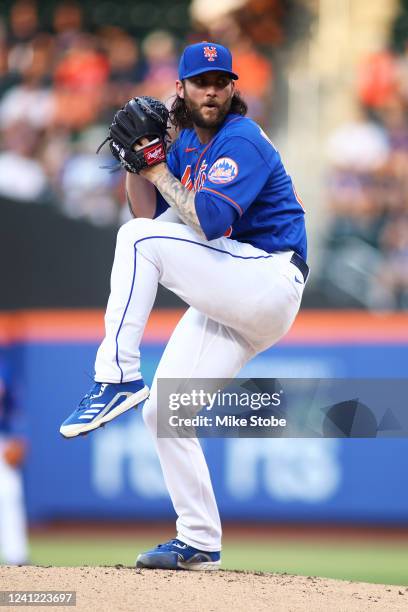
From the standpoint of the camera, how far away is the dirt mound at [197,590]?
13.8 feet

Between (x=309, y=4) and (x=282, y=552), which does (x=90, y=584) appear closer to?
(x=282, y=552)

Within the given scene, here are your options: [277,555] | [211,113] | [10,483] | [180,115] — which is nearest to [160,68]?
[10,483]

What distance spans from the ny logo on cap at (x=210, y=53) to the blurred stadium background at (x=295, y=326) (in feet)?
14.0

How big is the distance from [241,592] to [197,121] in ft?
6.08

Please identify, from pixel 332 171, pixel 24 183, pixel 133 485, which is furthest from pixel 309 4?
pixel 133 485

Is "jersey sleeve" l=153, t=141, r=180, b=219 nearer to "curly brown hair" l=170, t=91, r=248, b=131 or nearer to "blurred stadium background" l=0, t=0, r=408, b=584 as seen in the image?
"curly brown hair" l=170, t=91, r=248, b=131

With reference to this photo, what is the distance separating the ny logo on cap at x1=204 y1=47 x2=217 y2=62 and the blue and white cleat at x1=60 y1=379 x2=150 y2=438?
127cm

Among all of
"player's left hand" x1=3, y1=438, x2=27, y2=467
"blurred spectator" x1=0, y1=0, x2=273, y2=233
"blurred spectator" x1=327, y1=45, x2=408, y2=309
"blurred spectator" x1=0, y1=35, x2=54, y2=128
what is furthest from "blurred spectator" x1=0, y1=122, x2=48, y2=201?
"blurred spectator" x1=327, y1=45, x2=408, y2=309

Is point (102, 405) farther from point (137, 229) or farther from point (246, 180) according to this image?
point (246, 180)

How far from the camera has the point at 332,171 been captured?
8867mm

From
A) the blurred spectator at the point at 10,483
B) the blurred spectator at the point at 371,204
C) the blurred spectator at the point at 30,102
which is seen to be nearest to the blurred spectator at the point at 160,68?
the blurred spectator at the point at 30,102

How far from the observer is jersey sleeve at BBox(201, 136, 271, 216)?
4.24m

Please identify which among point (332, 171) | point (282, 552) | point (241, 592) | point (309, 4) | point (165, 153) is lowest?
point (282, 552)

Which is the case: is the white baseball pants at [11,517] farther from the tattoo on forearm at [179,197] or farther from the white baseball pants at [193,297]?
the tattoo on forearm at [179,197]
